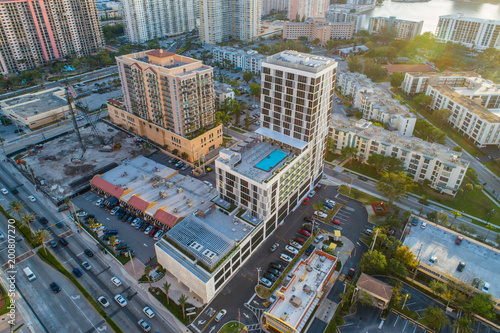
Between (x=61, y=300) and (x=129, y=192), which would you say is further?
(x=129, y=192)

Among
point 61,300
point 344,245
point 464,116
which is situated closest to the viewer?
point 61,300

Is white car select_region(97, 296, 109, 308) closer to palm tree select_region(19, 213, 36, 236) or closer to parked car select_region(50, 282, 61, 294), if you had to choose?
parked car select_region(50, 282, 61, 294)

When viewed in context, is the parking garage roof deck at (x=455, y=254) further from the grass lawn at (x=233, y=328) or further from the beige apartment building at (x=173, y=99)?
the beige apartment building at (x=173, y=99)

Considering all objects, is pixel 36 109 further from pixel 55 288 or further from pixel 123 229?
pixel 55 288

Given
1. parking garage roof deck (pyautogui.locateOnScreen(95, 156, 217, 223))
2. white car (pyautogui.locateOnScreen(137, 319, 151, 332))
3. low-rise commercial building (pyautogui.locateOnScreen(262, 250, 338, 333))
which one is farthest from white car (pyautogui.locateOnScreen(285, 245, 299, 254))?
white car (pyautogui.locateOnScreen(137, 319, 151, 332))

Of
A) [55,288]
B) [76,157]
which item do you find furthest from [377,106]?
[55,288]

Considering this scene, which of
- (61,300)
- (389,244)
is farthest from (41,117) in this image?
(389,244)

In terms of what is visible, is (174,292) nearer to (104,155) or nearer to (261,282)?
(261,282)
